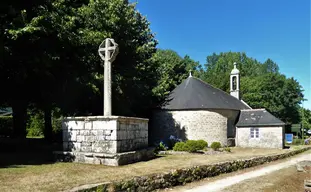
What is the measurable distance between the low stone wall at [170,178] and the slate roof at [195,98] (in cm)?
1000

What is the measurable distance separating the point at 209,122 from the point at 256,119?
471cm

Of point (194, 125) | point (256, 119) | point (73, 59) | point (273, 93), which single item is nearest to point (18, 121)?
point (73, 59)

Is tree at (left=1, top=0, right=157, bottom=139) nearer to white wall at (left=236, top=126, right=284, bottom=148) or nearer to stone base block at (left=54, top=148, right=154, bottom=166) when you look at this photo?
stone base block at (left=54, top=148, right=154, bottom=166)

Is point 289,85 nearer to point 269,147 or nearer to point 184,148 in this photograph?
point 269,147

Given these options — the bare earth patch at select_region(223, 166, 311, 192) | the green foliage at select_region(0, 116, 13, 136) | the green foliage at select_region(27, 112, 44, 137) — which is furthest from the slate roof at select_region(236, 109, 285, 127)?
the green foliage at select_region(0, 116, 13, 136)

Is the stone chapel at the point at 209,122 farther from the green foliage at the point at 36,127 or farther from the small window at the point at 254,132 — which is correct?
the green foliage at the point at 36,127

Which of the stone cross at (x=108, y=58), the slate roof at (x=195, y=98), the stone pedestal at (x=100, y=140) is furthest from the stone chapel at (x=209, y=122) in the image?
the stone cross at (x=108, y=58)

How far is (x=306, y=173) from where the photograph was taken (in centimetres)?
1109

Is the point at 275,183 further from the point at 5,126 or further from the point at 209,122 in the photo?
the point at 5,126

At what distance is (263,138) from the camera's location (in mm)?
23406

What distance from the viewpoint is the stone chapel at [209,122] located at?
2272cm

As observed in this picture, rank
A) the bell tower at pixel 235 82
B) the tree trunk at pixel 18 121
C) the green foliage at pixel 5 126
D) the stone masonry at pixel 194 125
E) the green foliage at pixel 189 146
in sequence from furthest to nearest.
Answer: the bell tower at pixel 235 82
the green foliage at pixel 5 126
the stone masonry at pixel 194 125
the tree trunk at pixel 18 121
the green foliage at pixel 189 146

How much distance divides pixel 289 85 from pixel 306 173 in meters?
41.2

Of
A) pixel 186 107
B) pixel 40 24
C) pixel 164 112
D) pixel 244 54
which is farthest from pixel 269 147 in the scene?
pixel 244 54
